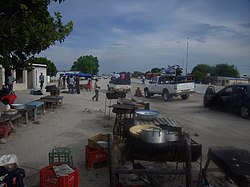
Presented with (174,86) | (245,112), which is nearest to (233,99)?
(245,112)

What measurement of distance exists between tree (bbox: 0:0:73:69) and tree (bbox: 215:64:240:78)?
75.4 m

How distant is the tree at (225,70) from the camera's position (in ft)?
248

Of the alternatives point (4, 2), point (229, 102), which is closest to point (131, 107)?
point (4, 2)

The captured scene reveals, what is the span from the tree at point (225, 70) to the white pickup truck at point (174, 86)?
62489 millimetres

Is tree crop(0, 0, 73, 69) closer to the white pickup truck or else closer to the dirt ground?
the dirt ground

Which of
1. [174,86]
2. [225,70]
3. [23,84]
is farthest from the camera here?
[225,70]

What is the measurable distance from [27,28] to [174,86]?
1303cm


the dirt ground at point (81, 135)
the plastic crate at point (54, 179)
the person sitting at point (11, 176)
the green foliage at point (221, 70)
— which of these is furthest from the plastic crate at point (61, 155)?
the green foliage at point (221, 70)

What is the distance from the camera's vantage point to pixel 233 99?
12.1m

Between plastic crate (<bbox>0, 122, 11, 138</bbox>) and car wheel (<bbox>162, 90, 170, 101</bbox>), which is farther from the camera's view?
car wheel (<bbox>162, 90, 170, 101</bbox>)

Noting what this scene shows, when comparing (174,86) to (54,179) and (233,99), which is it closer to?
(233,99)

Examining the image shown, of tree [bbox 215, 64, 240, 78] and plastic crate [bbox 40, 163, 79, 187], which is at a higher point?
tree [bbox 215, 64, 240, 78]

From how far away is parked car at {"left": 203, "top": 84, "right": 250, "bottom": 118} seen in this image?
11.2 metres

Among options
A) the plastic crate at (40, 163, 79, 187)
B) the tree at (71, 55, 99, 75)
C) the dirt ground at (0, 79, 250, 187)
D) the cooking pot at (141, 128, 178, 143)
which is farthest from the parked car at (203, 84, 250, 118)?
the tree at (71, 55, 99, 75)
